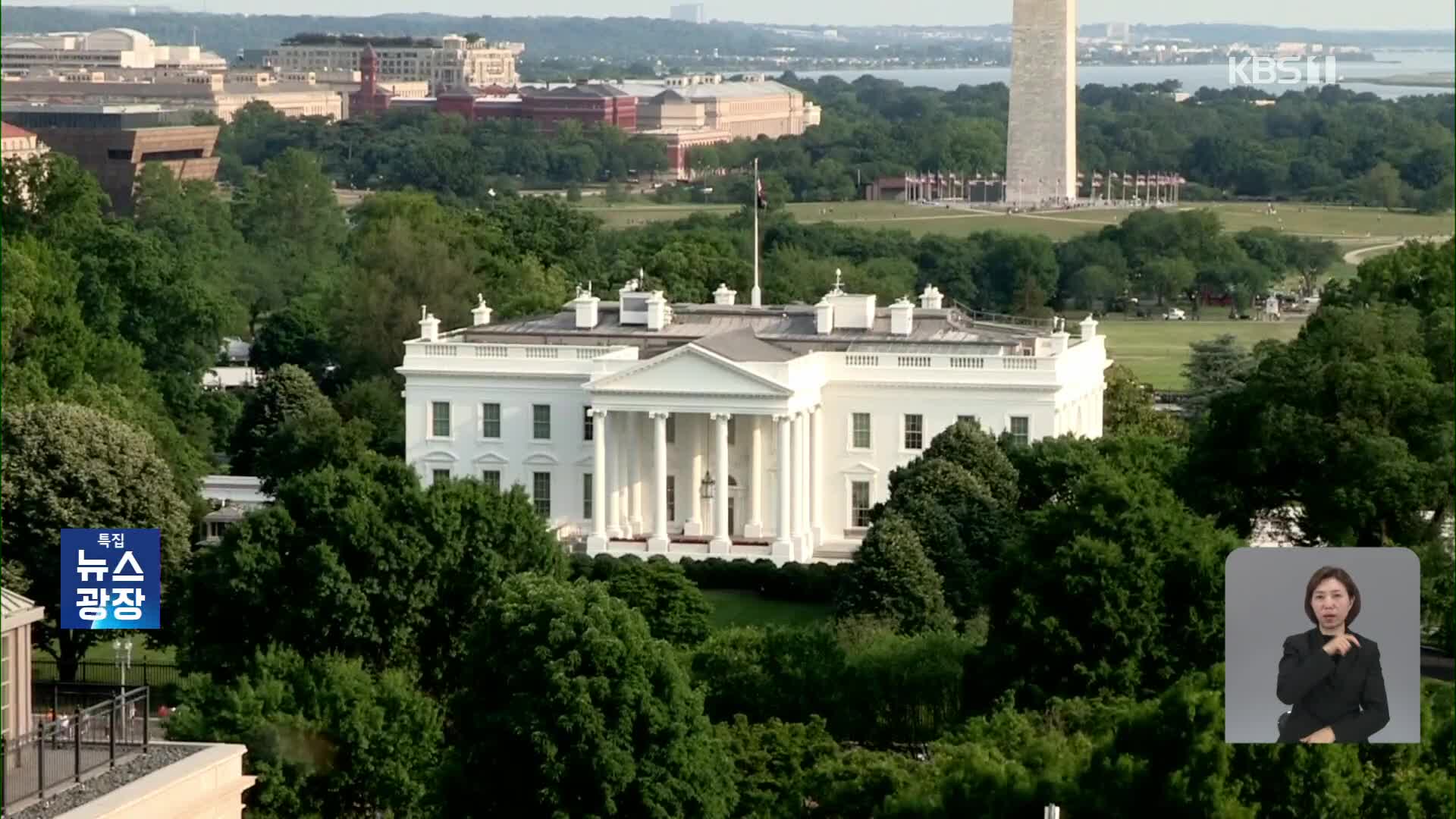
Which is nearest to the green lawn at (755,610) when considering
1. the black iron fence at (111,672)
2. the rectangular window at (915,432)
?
the rectangular window at (915,432)

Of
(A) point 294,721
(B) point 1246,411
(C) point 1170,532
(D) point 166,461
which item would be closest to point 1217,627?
(C) point 1170,532

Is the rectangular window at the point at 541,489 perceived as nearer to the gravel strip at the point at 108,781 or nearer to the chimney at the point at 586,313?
the chimney at the point at 586,313

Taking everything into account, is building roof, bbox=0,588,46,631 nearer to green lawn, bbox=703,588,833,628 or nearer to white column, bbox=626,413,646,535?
green lawn, bbox=703,588,833,628

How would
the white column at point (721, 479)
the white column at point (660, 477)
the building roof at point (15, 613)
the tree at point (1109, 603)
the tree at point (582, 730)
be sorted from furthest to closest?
the white column at point (660, 477) < the white column at point (721, 479) < the tree at point (1109, 603) < the tree at point (582, 730) < the building roof at point (15, 613)

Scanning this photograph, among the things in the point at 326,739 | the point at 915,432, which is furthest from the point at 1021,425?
the point at 326,739

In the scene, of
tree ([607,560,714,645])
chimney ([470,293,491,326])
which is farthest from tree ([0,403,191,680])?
chimney ([470,293,491,326])

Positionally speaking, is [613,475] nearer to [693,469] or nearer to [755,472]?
[693,469]
